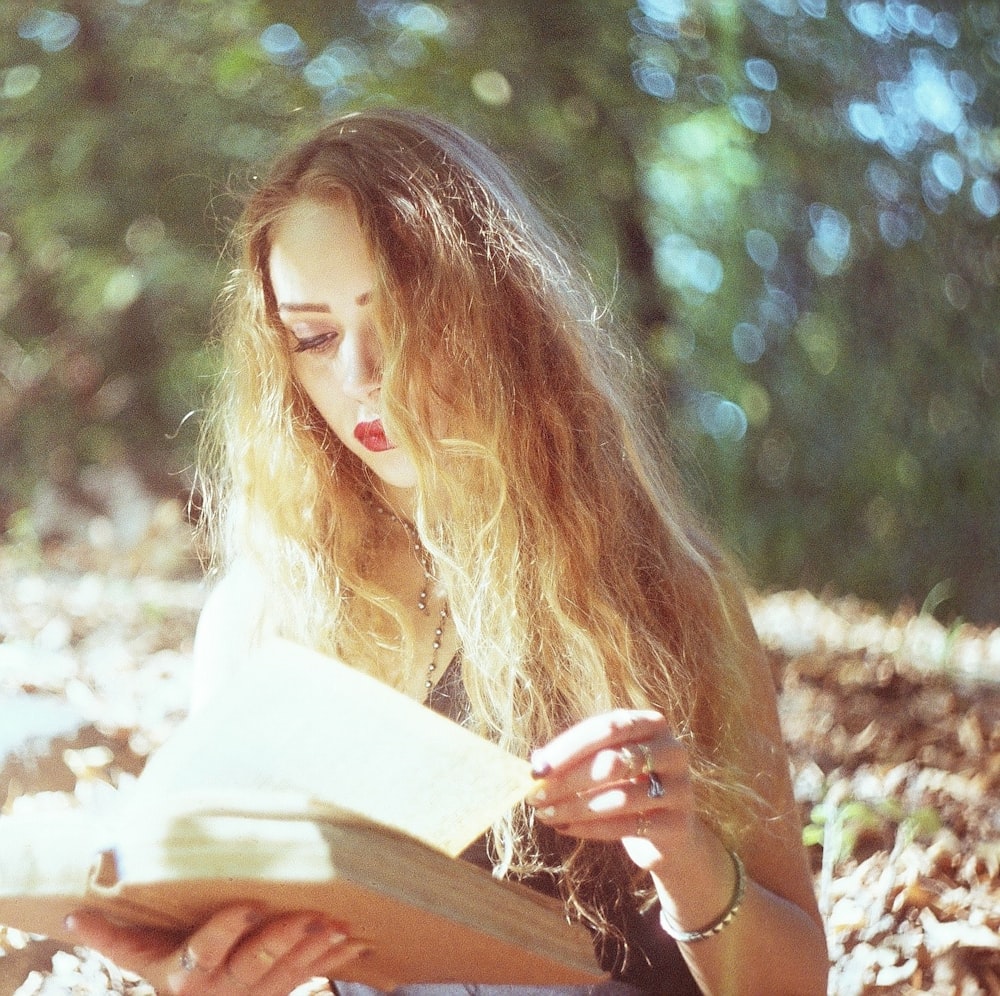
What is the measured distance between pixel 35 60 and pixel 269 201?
1.33ft

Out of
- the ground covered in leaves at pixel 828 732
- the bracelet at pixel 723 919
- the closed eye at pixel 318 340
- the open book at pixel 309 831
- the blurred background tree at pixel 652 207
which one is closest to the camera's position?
the open book at pixel 309 831

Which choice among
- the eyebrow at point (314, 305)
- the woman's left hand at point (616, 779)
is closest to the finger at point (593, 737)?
the woman's left hand at point (616, 779)

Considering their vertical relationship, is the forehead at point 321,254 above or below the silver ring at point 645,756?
above

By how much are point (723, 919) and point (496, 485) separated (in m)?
0.33

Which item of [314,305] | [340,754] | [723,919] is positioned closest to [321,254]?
[314,305]

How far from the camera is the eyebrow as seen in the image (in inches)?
28.5

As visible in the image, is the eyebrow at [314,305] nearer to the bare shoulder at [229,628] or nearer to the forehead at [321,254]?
the forehead at [321,254]

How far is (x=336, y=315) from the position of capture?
2.41 ft

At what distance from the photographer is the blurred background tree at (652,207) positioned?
Result: 1053 mm

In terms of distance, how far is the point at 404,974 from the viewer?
0.60 m

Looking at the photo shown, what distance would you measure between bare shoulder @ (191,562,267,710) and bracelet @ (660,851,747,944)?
0.37m

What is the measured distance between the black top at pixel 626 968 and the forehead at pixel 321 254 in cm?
40

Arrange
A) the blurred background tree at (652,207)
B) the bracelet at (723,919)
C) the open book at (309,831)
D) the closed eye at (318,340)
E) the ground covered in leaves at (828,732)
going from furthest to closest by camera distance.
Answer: the blurred background tree at (652,207)
the ground covered in leaves at (828,732)
the closed eye at (318,340)
the bracelet at (723,919)
the open book at (309,831)

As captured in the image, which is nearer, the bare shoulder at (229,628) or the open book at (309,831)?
the open book at (309,831)
